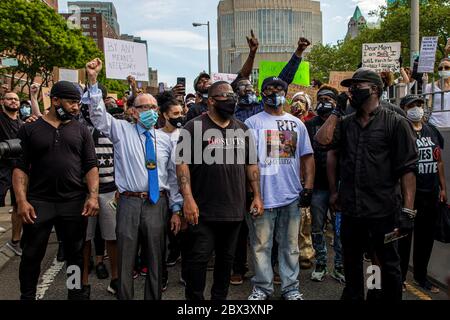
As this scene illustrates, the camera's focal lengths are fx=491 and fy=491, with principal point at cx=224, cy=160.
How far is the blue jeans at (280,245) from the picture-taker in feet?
15.4

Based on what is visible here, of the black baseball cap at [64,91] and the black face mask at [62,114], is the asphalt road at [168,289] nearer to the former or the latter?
the black face mask at [62,114]

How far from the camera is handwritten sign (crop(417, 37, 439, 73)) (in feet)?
30.0

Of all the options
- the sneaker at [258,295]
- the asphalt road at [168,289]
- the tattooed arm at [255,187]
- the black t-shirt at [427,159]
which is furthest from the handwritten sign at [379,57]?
the sneaker at [258,295]

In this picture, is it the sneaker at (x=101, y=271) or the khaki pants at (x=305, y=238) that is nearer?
the sneaker at (x=101, y=271)

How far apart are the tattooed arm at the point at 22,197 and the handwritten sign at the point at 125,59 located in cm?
527

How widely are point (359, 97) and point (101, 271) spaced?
358cm

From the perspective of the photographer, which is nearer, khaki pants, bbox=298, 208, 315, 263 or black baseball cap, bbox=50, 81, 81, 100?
black baseball cap, bbox=50, 81, 81, 100

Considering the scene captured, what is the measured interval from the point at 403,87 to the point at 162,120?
173 inches

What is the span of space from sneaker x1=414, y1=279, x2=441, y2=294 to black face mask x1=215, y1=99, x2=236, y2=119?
9.50 ft

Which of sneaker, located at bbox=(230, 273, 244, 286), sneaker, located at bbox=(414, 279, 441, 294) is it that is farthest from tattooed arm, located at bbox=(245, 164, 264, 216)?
sneaker, located at bbox=(414, 279, 441, 294)

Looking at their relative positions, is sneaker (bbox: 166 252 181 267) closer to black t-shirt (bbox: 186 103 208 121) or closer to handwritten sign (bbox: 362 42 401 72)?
black t-shirt (bbox: 186 103 208 121)

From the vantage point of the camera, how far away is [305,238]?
6.04 m

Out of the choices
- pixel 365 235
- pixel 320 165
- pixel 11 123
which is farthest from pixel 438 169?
pixel 11 123
